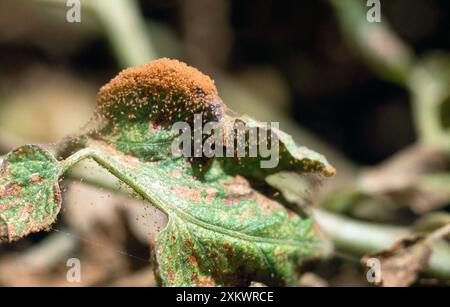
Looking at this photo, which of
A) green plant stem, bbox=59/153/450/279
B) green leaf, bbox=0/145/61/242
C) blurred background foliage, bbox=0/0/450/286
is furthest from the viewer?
blurred background foliage, bbox=0/0/450/286

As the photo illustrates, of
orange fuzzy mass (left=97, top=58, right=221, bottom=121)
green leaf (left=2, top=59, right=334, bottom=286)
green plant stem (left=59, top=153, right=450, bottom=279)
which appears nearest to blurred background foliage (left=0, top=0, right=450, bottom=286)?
green plant stem (left=59, top=153, right=450, bottom=279)

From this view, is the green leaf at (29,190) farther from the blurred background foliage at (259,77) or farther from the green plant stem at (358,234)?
the blurred background foliage at (259,77)

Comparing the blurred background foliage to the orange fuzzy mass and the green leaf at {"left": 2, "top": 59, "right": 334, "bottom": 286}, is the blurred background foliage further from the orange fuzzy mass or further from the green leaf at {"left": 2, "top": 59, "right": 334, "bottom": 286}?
the orange fuzzy mass

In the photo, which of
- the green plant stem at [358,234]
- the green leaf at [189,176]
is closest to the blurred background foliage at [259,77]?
the green plant stem at [358,234]

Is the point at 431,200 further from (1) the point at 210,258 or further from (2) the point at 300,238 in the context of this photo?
(1) the point at 210,258

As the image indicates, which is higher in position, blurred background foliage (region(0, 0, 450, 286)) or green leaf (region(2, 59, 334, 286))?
blurred background foliage (region(0, 0, 450, 286))

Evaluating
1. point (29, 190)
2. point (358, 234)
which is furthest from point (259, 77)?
point (29, 190)

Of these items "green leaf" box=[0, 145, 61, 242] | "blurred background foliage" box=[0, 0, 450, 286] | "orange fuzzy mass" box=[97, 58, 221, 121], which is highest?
"blurred background foliage" box=[0, 0, 450, 286]
